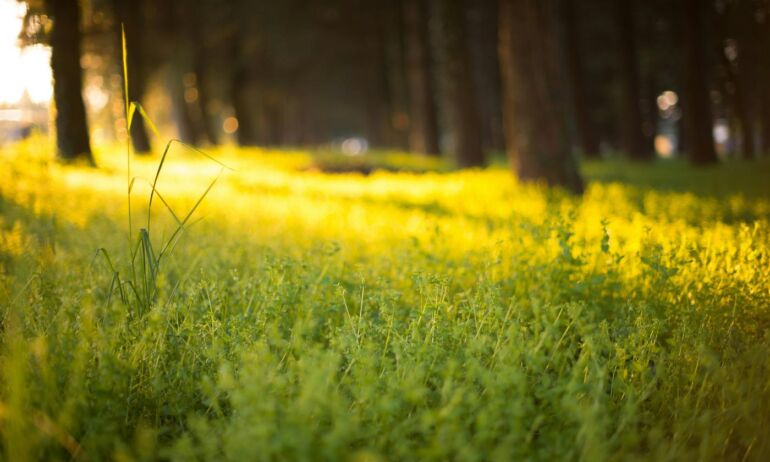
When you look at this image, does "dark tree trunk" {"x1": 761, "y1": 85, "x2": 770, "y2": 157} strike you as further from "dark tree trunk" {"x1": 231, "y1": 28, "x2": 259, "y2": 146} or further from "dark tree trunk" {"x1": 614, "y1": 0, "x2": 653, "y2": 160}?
"dark tree trunk" {"x1": 231, "y1": 28, "x2": 259, "y2": 146}

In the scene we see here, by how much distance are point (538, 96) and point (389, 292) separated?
7.79 metres

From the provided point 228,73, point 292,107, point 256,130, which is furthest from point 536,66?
point 292,107

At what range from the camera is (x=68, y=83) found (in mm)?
13109

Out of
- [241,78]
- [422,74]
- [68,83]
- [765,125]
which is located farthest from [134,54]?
[765,125]

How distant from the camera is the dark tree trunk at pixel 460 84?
18062 millimetres

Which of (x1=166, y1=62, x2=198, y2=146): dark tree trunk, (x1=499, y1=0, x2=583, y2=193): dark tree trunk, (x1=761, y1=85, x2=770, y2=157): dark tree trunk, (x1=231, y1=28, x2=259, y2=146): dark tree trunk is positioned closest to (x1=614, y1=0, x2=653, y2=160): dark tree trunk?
(x1=761, y1=85, x2=770, y2=157): dark tree trunk

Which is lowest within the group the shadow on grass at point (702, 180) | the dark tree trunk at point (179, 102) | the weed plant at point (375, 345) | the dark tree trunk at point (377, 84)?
the weed plant at point (375, 345)

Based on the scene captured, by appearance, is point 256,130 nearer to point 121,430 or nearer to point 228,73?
point 228,73

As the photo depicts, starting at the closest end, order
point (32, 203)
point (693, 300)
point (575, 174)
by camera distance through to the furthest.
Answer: point (693, 300) → point (32, 203) → point (575, 174)

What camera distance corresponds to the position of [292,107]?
5009 centimetres

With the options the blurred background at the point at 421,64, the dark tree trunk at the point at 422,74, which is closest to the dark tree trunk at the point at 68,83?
the blurred background at the point at 421,64

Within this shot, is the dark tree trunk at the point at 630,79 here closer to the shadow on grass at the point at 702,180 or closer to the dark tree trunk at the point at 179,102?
the shadow on grass at the point at 702,180

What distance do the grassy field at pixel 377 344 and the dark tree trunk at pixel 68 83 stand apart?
21.4 ft

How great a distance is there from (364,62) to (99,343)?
130 feet
